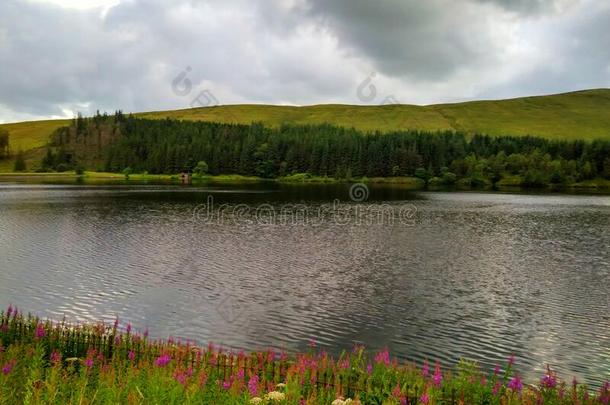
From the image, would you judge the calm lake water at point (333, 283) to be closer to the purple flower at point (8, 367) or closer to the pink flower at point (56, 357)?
the pink flower at point (56, 357)

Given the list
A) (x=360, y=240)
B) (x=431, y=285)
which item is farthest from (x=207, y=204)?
(x=431, y=285)

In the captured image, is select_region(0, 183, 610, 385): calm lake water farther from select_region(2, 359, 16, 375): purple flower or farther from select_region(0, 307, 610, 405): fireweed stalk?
select_region(2, 359, 16, 375): purple flower

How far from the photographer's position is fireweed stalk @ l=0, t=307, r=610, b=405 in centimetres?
1165

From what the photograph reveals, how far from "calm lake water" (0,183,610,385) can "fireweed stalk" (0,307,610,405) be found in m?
7.49

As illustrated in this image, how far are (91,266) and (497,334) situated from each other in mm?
32974

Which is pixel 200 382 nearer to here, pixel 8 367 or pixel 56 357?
pixel 56 357

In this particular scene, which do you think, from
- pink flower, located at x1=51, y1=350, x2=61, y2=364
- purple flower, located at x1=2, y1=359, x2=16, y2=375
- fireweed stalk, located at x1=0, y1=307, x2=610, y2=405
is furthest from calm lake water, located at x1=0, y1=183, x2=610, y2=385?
purple flower, located at x1=2, y1=359, x2=16, y2=375

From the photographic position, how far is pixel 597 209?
362 ft

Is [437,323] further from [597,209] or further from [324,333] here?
[597,209]

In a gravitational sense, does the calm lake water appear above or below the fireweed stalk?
below

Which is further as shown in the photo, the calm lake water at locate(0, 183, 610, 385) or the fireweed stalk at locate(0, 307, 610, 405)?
the calm lake water at locate(0, 183, 610, 385)

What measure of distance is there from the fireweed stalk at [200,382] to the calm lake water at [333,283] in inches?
295

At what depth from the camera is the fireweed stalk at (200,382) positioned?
11.6 m

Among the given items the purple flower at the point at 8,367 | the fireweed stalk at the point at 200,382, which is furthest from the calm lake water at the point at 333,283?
the purple flower at the point at 8,367
